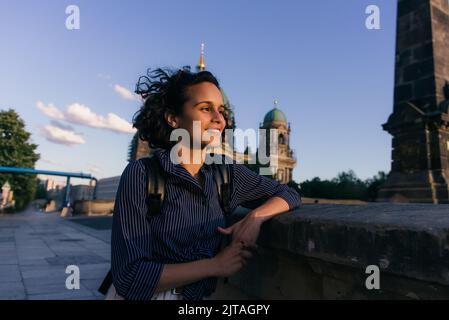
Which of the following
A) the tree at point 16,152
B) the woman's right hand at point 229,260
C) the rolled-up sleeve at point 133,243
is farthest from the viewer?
the tree at point 16,152

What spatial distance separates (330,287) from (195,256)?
2.07ft

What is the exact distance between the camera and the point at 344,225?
1.20 meters

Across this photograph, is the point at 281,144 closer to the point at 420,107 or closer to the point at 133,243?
the point at 420,107

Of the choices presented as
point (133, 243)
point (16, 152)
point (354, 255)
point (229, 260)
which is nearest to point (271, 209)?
point (229, 260)

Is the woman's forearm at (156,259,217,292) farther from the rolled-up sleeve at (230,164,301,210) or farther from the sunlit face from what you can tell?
the sunlit face

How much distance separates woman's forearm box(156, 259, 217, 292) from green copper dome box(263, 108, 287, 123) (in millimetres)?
62825

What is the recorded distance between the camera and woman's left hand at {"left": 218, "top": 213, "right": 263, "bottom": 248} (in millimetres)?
1476

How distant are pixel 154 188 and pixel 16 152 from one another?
3588cm

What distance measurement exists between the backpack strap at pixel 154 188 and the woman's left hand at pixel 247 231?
0.34 meters

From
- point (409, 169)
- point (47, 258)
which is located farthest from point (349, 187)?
point (47, 258)

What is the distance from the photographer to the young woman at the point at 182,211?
128cm

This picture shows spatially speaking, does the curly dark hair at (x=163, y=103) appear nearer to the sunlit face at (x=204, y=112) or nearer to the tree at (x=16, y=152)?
the sunlit face at (x=204, y=112)

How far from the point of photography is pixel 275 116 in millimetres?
63344

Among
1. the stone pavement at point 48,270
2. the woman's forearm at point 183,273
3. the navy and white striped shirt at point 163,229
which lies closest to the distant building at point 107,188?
the stone pavement at point 48,270
